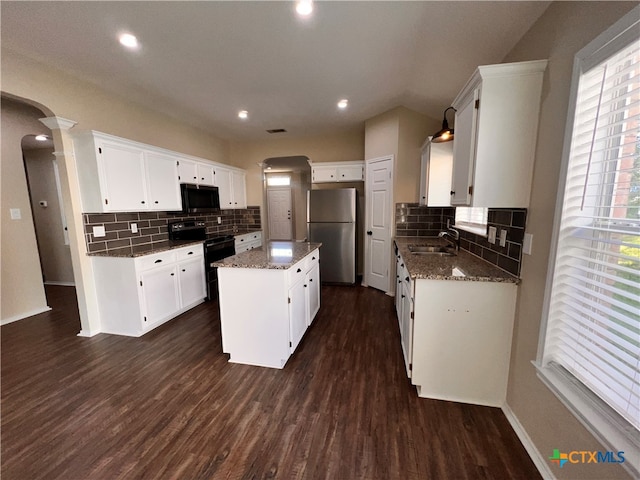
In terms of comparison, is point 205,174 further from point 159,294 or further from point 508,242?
point 508,242

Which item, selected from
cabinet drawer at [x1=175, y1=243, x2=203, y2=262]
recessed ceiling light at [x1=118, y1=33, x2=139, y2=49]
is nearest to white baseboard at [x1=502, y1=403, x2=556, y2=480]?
cabinet drawer at [x1=175, y1=243, x2=203, y2=262]

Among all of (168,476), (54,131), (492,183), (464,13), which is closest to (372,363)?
(168,476)

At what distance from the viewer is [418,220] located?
3.66 meters

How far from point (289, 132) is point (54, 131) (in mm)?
3116

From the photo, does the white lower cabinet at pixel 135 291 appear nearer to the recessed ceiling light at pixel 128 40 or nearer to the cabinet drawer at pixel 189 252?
the cabinet drawer at pixel 189 252

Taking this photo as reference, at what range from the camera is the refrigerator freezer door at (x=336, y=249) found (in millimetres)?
4215

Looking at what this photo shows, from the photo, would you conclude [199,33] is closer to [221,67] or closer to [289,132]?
[221,67]

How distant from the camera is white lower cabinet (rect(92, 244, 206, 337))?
2.63 metres

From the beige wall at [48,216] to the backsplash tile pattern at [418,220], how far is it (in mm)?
5808

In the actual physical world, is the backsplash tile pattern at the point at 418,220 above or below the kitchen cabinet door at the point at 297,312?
above

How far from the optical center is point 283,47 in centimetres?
211

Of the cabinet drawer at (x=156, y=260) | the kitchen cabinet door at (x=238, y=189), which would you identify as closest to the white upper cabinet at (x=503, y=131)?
the cabinet drawer at (x=156, y=260)

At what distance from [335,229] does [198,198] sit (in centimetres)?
227

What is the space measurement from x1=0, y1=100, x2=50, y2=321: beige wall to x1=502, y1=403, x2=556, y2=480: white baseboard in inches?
209
